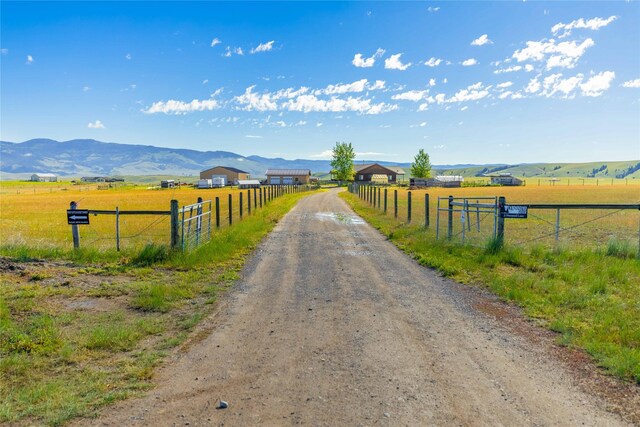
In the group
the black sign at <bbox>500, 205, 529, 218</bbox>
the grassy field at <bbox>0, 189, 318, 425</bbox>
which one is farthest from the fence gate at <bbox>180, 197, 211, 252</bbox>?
the black sign at <bbox>500, 205, 529, 218</bbox>

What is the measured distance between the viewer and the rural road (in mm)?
3941

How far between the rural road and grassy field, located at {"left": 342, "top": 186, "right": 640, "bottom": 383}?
74cm

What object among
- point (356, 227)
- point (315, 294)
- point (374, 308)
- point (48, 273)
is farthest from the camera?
point (356, 227)

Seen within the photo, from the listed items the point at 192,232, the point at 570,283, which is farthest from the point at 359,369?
the point at 192,232

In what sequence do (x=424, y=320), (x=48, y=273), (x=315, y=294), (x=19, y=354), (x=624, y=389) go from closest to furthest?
Result: (x=624, y=389) < (x=19, y=354) < (x=424, y=320) < (x=315, y=294) < (x=48, y=273)

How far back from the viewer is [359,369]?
487 centimetres

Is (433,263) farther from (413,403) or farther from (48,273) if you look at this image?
(48,273)

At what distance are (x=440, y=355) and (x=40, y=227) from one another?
21105 millimetres

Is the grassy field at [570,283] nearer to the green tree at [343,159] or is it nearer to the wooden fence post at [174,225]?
the wooden fence post at [174,225]

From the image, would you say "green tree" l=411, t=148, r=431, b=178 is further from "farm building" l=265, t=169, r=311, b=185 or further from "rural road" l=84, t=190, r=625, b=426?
"rural road" l=84, t=190, r=625, b=426

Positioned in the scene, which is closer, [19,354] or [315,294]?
[19,354]

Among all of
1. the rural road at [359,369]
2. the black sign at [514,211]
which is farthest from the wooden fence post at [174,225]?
the black sign at [514,211]

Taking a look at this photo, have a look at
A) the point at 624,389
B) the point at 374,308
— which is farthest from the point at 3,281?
the point at 624,389

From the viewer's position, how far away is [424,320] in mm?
6660
